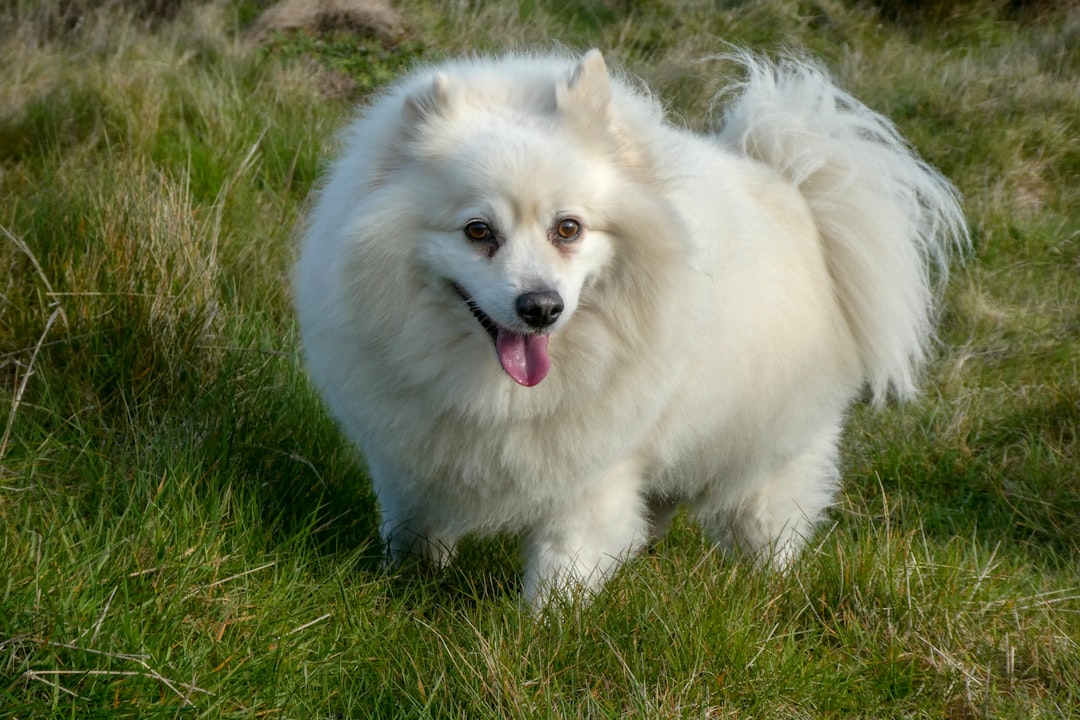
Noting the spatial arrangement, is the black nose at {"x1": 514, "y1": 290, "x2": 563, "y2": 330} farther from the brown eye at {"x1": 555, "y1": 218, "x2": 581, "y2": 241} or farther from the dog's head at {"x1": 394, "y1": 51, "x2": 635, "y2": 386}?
the brown eye at {"x1": 555, "y1": 218, "x2": 581, "y2": 241}

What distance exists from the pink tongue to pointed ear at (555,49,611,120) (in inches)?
24.8

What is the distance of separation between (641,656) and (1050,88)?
655 cm

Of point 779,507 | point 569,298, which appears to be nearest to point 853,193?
point 779,507

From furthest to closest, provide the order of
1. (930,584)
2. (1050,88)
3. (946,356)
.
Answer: (1050,88) → (946,356) → (930,584)

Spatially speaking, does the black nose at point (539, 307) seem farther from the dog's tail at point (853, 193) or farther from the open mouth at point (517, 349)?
the dog's tail at point (853, 193)

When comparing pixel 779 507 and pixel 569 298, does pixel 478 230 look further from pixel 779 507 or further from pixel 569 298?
pixel 779 507

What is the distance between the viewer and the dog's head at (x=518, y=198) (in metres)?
2.84

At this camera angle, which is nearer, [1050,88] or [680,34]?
[1050,88]

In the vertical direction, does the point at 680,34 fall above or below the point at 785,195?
below

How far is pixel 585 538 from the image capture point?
336 cm

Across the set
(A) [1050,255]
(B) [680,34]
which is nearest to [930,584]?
(A) [1050,255]

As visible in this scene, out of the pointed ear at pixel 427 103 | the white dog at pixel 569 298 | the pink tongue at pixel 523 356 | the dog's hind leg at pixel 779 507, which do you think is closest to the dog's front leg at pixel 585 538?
the white dog at pixel 569 298

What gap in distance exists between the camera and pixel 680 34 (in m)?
9.23

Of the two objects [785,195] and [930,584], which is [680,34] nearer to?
[785,195]
